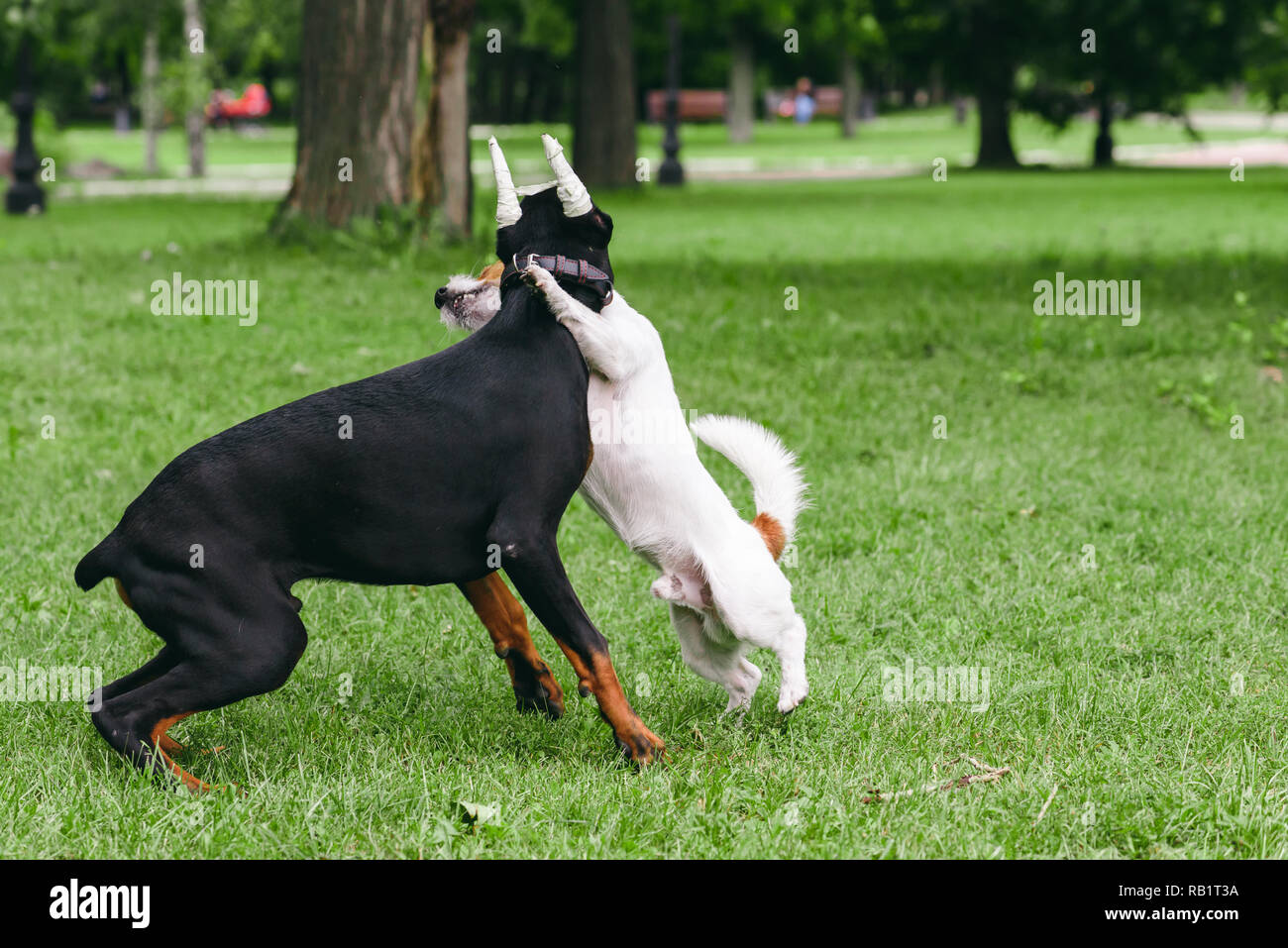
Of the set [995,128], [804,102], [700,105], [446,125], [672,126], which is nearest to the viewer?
[446,125]

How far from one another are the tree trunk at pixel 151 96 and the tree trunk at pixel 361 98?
20.6m

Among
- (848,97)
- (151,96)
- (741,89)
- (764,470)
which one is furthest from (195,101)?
(764,470)

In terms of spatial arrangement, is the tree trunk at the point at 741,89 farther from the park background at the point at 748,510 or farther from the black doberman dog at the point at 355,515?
the black doberman dog at the point at 355,515

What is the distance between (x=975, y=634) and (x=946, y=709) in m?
0.73

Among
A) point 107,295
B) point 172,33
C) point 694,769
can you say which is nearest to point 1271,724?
point 694,769

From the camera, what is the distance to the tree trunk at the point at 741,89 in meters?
49.9

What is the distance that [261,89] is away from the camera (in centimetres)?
6750

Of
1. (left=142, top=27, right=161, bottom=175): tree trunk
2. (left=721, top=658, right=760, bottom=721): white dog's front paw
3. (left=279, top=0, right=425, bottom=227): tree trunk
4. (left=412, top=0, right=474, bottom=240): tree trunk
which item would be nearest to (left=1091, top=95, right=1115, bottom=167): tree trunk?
(left=142, top=27, right=161, bottom=175): tree trunk

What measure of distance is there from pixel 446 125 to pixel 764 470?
8850 mm

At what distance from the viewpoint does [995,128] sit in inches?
1312

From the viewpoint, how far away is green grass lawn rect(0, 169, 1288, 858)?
3.36 meters

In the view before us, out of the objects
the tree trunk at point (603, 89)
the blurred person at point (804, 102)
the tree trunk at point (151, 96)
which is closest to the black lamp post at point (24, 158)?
the tree trunk at point (603, 89)

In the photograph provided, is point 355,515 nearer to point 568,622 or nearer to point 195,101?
point 568,622

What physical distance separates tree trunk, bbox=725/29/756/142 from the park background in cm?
3138
